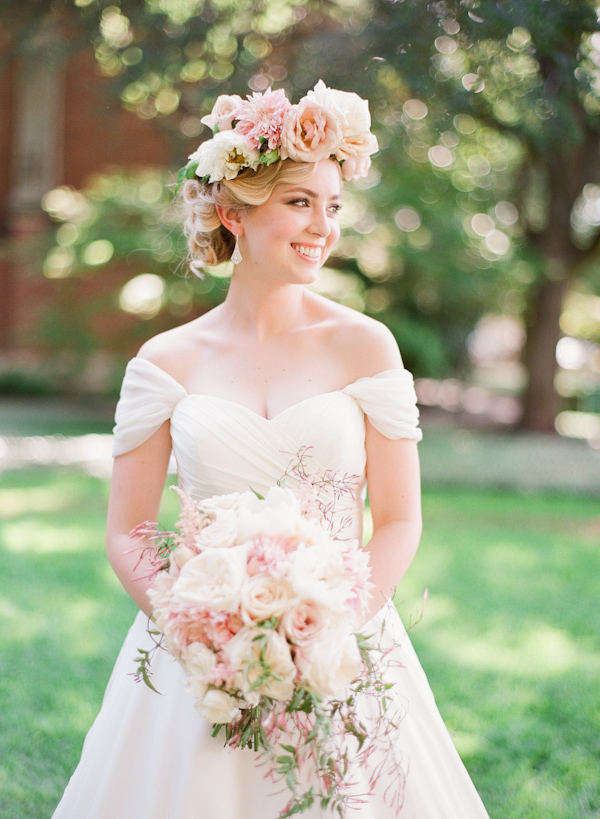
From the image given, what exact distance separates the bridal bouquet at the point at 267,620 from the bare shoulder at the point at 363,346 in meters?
0.79

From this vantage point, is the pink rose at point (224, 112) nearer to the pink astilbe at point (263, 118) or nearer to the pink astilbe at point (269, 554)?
the pink astilbe at point (263, 118)

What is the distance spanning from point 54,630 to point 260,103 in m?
3.90

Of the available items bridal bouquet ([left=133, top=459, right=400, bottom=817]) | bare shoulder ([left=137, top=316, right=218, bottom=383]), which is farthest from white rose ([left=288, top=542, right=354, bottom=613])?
bare shoulder ([left=137, top=316, right=218, bottom=383])

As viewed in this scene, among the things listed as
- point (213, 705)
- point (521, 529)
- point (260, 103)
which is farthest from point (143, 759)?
point (521, 529)

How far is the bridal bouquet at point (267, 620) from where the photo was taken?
170 cm

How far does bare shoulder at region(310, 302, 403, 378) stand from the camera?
2.58 m

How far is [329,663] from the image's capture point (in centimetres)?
168

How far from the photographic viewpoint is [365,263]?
12.9 meters

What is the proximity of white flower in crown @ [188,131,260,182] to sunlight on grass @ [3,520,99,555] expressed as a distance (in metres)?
5.09

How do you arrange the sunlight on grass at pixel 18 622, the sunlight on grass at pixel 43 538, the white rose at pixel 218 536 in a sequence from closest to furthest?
the white rose at pixel 218 536 < the sunlight on grass at pixel 18 622 < the sunlight on grass at pixel 43 538

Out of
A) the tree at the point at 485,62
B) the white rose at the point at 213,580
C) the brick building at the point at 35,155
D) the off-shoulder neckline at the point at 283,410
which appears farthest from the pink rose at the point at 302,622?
the brick building at the point at 35,155

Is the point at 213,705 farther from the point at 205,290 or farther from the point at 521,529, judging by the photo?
the point at 205,290

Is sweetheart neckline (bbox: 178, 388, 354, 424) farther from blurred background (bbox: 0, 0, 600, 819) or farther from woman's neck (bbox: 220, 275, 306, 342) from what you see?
blurred background (bbox: 0, 0, 600, 819)

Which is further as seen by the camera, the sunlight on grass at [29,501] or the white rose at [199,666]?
the sunlight on grass at [29,501]
